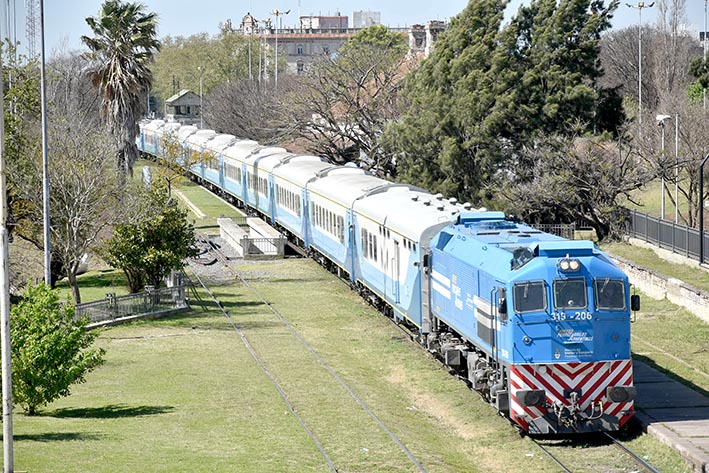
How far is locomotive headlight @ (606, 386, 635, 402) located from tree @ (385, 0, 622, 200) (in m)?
31.9

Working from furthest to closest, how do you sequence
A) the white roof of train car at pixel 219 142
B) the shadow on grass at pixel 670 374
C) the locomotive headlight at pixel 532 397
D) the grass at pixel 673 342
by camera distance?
1. the white roof of train car at pixel 219 142
2. the grass at pixel 673 342
3. the shadow on grass at pixel 670 374
4. the locomotive headlight at pixel 532 397

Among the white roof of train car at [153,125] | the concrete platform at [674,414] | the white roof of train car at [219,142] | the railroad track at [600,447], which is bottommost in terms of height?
the railroad track at [600,447]

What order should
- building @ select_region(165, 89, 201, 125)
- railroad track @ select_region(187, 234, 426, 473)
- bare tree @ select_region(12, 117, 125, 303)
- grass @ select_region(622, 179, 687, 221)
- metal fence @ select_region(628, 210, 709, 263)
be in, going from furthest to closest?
building @ select_region(165, 89, 201, 125)
grass @ select_region(622, 179, 687, 221)
metal fence @ select_region(628, 210, 709, 263)
bare tree @ select_region(12, 117, 125, 303)
railroad track @ select_region(187, 234, 426, 473)

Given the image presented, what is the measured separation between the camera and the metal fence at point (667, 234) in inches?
1669

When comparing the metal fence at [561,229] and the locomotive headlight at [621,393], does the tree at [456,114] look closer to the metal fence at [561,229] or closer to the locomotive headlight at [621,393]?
the metal fence at [561,229]

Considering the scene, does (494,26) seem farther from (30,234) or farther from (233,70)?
(233,70)

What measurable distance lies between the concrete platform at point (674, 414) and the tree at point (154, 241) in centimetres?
1747

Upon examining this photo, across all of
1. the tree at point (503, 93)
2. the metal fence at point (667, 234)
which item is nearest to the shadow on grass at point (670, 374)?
the metal fence at point (667, 234)

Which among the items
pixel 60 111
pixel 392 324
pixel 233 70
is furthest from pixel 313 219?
pixel 233 70

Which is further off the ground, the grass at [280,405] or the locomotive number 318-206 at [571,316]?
the locomotive number 318-206 at [571,316]

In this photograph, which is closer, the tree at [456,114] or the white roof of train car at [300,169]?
the white roof of train car at [300,169]

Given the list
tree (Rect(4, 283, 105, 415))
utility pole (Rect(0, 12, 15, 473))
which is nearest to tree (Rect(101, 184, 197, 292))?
tree (Rect(4, 283, 105, 415))

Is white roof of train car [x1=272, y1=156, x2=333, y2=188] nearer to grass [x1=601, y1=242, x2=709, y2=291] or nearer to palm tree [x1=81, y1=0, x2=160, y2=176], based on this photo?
palm tree [x1=81, y1=0, x2=160, y2=176]

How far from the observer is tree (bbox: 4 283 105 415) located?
21.8 m
